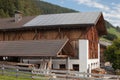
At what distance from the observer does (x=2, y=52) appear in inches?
1468

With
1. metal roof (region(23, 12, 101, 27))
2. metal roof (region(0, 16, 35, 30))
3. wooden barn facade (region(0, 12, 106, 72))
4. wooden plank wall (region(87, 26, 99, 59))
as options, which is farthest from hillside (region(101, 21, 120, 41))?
wooden barn facade (region(0, 12, 106, 72))

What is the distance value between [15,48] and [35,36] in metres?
4.43

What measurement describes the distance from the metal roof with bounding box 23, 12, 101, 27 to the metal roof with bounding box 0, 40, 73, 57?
3365 mm

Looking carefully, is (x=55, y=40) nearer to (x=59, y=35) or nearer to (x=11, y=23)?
(x=59, y=35)

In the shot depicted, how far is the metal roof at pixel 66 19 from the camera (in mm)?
38925

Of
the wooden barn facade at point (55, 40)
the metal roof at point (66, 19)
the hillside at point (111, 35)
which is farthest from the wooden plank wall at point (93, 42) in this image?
the hillside at point (111, 35)

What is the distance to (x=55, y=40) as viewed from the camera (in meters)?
37.4

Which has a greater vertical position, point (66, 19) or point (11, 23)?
point (66, 19)

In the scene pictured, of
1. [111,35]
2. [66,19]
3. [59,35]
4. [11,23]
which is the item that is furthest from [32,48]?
[111,35]

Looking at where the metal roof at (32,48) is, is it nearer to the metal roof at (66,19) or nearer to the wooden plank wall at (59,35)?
the wooden plank wall at (59,35)

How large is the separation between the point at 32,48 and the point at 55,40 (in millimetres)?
3143

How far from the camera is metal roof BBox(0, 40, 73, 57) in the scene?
112ft

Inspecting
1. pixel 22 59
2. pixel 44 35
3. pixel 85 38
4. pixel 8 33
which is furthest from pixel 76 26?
pixel 8 33

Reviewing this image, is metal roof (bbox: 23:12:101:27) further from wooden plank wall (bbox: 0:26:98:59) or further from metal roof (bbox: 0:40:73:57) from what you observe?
metal roof (bbox: 0:40:73:57)
